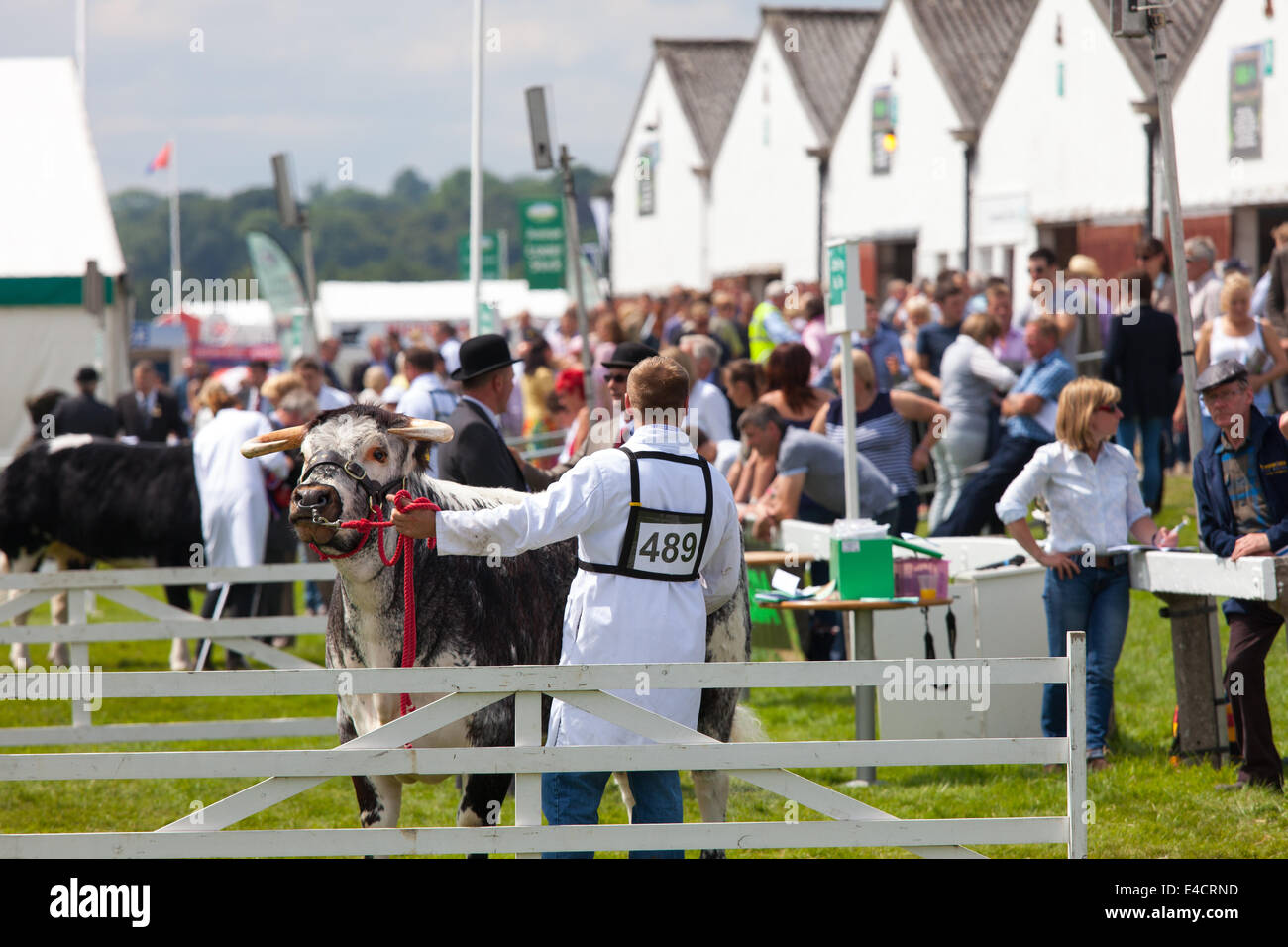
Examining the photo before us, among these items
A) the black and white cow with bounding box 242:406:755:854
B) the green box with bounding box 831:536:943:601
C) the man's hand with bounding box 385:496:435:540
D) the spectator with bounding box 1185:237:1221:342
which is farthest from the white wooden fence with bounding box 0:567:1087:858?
the spectator with bounding box 1185:237:1221:342

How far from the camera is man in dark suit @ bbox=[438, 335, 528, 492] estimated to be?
25.0 ft

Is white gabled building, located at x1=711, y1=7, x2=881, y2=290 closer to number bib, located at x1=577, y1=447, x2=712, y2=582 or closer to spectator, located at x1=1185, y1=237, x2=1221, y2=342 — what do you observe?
spectator, located at x1=1185, y1=237, x2=1221, y2=342

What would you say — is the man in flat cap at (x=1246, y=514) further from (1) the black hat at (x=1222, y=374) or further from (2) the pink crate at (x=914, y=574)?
(2) the pink crate at (x=914, y=574)

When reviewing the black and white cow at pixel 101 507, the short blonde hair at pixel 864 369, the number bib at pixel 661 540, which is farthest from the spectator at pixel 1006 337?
the number bib at pixel 661 540

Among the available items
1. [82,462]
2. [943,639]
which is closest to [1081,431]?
[943,639]

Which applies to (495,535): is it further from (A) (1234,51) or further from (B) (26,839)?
(A) (1234,51)

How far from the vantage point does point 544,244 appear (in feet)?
71.7

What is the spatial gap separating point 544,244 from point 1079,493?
14186mm

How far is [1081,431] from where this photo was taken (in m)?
8.45

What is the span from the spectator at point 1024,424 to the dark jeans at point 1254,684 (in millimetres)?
3321

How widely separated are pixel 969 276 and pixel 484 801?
1664cm

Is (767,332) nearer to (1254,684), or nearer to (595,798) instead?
(1254,684)

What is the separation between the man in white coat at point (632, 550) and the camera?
17.9ft

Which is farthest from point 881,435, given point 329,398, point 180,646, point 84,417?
point 84,417
